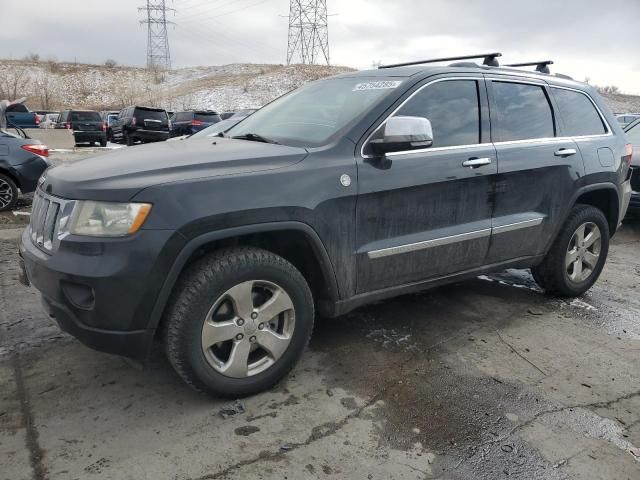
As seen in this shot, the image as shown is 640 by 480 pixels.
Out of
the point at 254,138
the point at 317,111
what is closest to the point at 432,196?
the point at 317,111

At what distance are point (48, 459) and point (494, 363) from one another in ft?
8.28

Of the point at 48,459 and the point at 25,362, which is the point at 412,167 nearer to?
the point at 48,459

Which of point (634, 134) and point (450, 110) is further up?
point (450, 110)

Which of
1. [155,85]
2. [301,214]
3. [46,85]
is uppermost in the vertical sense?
[155,85]

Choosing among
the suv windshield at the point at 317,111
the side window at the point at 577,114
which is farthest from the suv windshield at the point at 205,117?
the side window at the point at 577,114

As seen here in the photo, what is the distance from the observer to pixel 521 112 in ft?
12.9

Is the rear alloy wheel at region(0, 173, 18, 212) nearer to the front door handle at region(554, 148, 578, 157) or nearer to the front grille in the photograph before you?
the front grille

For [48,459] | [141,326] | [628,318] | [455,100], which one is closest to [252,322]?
[141,326]

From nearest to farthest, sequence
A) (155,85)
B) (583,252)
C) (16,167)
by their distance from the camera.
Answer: (583,252), (16,167), (155,85)

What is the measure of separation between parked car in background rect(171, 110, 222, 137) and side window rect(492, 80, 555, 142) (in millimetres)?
17775

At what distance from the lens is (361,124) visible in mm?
3088

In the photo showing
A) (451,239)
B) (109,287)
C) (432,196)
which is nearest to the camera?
(109,287)

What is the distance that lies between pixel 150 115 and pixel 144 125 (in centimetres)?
57

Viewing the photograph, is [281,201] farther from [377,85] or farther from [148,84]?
[148,84]
